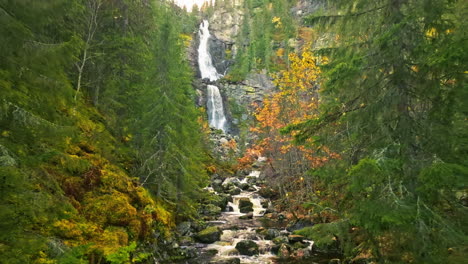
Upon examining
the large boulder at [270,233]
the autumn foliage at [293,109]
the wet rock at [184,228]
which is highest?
the autumn foliage at [293,109]

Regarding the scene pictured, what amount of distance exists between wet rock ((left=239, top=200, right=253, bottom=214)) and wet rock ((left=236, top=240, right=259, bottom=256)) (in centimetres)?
902

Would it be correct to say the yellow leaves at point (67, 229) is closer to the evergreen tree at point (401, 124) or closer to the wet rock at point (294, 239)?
the evergreen tree at point (401, 124)

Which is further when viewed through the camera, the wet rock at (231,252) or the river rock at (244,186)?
the river rock at (244,186)

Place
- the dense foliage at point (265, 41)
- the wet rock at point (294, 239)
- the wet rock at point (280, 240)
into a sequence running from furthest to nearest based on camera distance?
the dense foliage at point (265, 41), the wet rock at point (294, 239), the wet rock at point (280, 240)

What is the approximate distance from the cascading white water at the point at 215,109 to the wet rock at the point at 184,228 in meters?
45.6

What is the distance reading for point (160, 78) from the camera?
1791cm

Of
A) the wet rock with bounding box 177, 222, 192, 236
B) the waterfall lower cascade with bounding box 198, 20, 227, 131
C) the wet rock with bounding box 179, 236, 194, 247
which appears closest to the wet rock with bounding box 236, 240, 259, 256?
the wet rock with bounding box 179, 236, 194, 247

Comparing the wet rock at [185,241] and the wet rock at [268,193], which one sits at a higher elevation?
the wet rock at [268,193]

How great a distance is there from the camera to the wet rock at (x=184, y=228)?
16.8 metres

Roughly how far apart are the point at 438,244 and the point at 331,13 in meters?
6.38

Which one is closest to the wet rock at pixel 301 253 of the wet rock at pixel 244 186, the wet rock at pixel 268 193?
the wet rock at pixel 268 193

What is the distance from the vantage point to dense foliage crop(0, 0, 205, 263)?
4.98 metres

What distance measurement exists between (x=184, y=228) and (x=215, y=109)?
4865cm

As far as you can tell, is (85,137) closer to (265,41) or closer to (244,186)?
(244,186)
